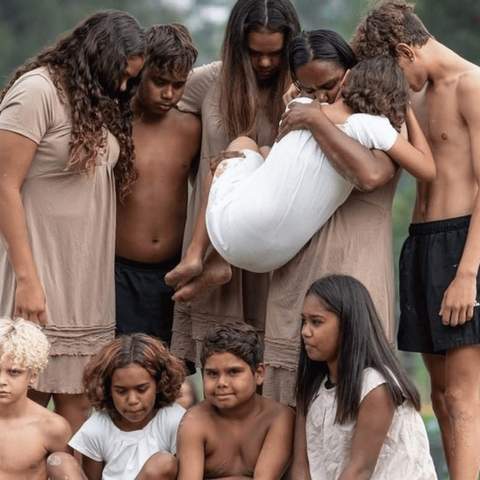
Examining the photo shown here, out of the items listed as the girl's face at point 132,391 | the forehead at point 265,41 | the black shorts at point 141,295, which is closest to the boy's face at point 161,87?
the forehead at point 265,41

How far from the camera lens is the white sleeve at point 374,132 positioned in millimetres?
4160

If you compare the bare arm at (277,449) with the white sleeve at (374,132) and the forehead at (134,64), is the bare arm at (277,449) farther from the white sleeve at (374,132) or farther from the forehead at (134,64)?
the forehead at (134,64)

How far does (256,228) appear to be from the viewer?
419 cm

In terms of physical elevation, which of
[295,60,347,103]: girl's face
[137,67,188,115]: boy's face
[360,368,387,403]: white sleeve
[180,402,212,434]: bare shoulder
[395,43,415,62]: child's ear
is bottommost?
[180,402,212,434]: bare shoulder

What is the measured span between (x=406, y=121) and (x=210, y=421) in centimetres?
104

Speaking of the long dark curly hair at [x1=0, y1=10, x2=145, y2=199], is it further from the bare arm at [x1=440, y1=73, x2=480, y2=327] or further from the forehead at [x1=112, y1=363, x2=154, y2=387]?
the bare arm at [x1=440, y1=73, x2=480, y2=327]

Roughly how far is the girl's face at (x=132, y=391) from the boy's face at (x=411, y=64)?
1175 mm

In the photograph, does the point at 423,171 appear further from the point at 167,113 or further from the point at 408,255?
the point at 167,113

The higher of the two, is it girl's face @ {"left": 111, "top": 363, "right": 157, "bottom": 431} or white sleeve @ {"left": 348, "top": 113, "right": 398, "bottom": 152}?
white sleeve @ {"left": 348, "top": 113, "right": 398, "bottom": 152}

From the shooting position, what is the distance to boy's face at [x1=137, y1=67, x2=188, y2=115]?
15.0 ft

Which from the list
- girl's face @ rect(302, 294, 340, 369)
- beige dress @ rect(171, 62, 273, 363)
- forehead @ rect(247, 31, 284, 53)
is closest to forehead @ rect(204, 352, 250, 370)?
girl's face @ rect(302, 294, 340, 369)

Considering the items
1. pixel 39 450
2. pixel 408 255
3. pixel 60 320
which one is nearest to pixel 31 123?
pixel 60 320

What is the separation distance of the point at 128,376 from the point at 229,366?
0.29 m

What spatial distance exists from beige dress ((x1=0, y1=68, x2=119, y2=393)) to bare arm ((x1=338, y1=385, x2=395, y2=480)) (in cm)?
89
